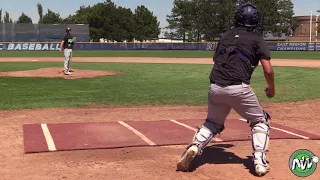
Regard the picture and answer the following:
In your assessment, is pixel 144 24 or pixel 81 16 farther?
pixel 81 16

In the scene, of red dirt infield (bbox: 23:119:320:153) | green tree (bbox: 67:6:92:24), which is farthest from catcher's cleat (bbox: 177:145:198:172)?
green tree (bbox: 67:6:92:24)

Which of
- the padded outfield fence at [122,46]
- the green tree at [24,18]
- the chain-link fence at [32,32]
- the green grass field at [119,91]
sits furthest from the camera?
the green tree at [24,18]

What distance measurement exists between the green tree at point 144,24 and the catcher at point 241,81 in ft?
292

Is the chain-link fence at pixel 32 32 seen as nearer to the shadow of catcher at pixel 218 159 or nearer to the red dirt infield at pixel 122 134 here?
the red dirt infield at pixel 122 134

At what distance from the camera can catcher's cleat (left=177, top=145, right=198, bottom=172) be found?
185 inches

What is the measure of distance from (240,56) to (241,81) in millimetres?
274

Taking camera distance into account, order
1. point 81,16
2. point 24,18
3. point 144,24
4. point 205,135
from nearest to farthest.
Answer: point 205,135 → point 144,24 → point 81,16 → point 24,18

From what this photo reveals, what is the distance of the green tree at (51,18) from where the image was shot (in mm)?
103812

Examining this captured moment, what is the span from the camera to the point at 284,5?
98.2m

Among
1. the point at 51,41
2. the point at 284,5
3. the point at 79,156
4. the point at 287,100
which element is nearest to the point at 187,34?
the point at 284,5

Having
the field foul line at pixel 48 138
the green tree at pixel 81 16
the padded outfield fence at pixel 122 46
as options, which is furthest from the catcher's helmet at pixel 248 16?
the green tree at pixel 81 16

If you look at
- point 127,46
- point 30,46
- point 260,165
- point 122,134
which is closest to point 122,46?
point 127,46

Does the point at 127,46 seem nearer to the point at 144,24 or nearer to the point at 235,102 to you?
the point at 144,24

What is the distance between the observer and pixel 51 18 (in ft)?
344
